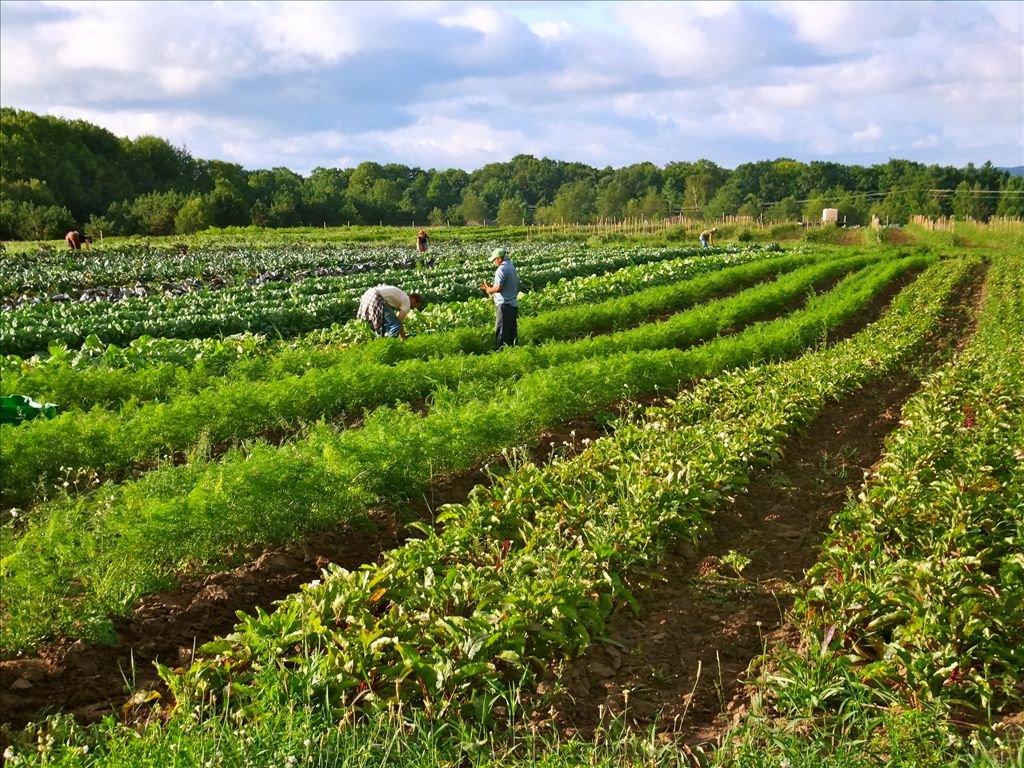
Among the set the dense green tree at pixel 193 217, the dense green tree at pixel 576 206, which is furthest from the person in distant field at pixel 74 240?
the dense green tree at pixel 576 206

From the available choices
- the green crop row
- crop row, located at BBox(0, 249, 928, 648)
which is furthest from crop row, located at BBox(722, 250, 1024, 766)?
the green crop row

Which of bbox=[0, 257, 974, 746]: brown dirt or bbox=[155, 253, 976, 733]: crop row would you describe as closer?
bbox=[155, 253, 976, 733]: crop row

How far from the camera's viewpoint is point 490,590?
4742 mm

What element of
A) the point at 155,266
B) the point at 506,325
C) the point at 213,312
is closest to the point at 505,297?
the point at 506,325

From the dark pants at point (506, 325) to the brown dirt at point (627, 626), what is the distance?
23.7 ft

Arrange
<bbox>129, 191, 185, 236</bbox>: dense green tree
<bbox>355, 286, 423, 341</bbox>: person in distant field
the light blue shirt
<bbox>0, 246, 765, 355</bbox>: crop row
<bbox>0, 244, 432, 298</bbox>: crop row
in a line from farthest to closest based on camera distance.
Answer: <bbox>129, 191, 185, 236</bbox>: dense green tree < <bbox>0, 244, 432, 298</bbox>: crop row < <bbox>0, 246, 765, 355</bbox>: crop row < the light blue shirt < <bbox>355, 286, 423, 341</bbox>: person in distant field

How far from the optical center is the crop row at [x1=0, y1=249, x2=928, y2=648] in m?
4.75

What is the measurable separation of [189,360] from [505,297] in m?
5.03

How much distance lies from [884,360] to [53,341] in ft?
44.4

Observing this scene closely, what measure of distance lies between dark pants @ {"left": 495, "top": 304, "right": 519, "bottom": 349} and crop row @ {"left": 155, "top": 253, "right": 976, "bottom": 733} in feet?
22.7

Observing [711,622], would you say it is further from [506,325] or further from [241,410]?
[506,325]

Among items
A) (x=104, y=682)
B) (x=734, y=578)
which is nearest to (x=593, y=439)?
(x=734, y=578)

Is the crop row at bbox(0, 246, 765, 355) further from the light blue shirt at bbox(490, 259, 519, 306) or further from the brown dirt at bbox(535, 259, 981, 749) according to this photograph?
the brown dirt at bbox(535, 259, 981, 749)

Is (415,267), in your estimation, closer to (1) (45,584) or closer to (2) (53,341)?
(2) (53,341)
